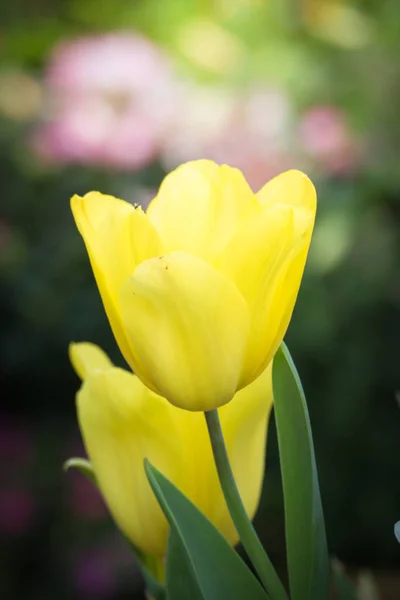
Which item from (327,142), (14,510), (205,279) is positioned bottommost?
(14,510)

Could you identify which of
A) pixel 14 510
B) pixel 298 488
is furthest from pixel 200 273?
pixel 14 510

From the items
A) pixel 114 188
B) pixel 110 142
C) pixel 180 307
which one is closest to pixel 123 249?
pixel 180 307

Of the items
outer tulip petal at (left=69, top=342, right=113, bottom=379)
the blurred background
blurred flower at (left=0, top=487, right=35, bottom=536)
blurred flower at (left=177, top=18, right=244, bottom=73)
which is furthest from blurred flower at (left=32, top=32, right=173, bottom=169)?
outer tulip petal at (left=69, top=342, right=113, bottom=379)

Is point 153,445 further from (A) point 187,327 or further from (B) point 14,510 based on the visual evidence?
(B) point 14,510

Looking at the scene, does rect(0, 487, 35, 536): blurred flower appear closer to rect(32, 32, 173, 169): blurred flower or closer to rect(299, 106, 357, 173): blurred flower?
rect(32, 32, 173, 169): blurred flower

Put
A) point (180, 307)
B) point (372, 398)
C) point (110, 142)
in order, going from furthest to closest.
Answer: point (372, 398), point (110, 142), point (180, 307)

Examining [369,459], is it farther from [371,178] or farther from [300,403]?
[300,403]

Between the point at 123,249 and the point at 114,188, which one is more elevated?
the point at 123,249
